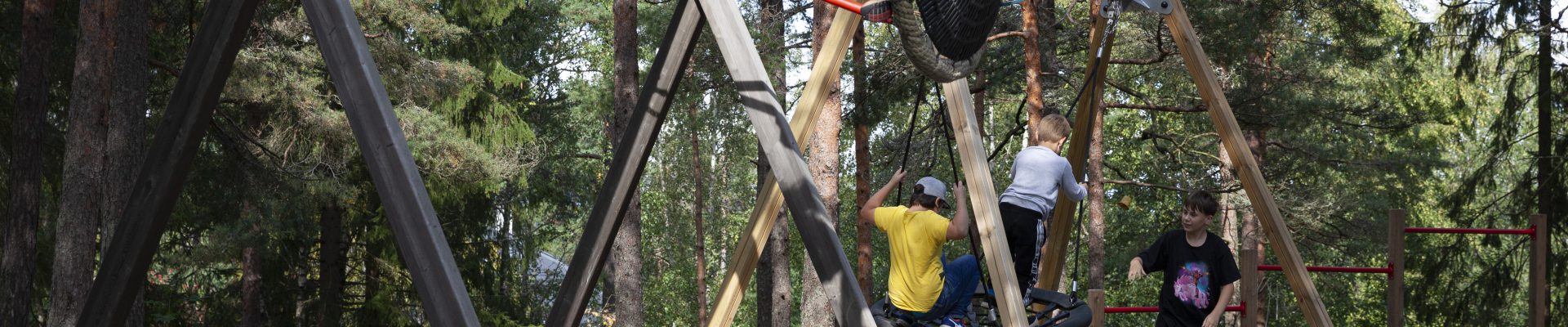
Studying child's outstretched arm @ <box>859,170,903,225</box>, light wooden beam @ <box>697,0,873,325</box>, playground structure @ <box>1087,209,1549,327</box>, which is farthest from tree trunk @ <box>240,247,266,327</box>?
light wooden beam @ <box>697,0,873,325</box>

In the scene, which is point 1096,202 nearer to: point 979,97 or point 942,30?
point 979,97

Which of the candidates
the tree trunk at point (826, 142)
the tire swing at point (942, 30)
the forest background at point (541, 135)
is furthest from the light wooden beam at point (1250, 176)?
the tree trunk at point (826, 142)

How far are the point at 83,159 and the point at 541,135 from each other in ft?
42.3

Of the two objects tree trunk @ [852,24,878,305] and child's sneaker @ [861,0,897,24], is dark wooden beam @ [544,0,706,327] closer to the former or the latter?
child's sneaker @ [861,0,897,24]

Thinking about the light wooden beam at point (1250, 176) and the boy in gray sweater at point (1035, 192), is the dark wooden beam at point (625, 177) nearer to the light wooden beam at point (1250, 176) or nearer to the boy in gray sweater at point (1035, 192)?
the boy in gray sweater at point (1035, 192)

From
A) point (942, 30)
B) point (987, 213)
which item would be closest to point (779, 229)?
point (987, 213)

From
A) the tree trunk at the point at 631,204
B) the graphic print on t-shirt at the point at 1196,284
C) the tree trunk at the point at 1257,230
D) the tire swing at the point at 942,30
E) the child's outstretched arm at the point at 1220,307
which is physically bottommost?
the child's outstretched arm at the point at 1220,307

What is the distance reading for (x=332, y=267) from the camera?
15.9 m

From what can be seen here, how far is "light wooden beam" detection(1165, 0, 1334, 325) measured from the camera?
6117mm

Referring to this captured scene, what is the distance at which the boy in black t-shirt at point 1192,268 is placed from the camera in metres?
5.27

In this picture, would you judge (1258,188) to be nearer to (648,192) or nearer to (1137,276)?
(1137,276)

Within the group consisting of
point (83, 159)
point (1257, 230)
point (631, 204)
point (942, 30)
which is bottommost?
point (942, 30)

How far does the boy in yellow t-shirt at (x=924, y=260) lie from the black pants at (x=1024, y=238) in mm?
334

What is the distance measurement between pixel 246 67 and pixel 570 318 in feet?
26.0
